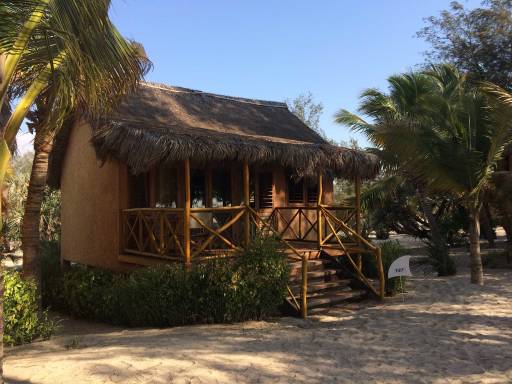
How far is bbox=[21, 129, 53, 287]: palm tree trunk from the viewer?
10.4 meters

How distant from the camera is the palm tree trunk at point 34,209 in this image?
10.4m

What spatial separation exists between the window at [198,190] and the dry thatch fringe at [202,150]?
7.28 feet

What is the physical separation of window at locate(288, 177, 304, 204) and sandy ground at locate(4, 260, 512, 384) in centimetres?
492

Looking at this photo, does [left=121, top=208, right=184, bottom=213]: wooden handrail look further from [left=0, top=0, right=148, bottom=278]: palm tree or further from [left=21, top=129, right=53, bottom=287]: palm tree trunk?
[left=0, top=0, right=148, bottom=278]: palm tree

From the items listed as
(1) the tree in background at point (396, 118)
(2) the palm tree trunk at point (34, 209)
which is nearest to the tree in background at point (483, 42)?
(1) the tree in background at point (396, 118)

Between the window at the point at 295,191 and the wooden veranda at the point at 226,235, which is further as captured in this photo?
the window at the point at 295,191

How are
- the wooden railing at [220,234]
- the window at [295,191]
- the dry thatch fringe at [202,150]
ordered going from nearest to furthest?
the dry thatch fringe at [202,150]
the wooden railing at [220,234]
the window at [295,191]

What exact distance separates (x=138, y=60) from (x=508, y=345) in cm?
572

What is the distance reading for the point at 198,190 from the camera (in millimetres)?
12062

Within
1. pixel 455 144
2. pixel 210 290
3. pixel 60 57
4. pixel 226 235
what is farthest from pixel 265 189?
pixel 60 57

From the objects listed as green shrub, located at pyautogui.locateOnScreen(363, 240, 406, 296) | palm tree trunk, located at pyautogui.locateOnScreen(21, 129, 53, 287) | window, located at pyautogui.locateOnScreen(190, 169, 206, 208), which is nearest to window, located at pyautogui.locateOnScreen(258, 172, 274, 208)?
window, located at pyautogui.locateOnScreen(190, 169, 206, 208)

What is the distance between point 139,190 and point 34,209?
7.89 ft

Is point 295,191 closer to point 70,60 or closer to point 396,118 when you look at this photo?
point 396,118

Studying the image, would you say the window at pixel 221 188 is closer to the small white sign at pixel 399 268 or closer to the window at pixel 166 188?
the window at pixel 166 188
